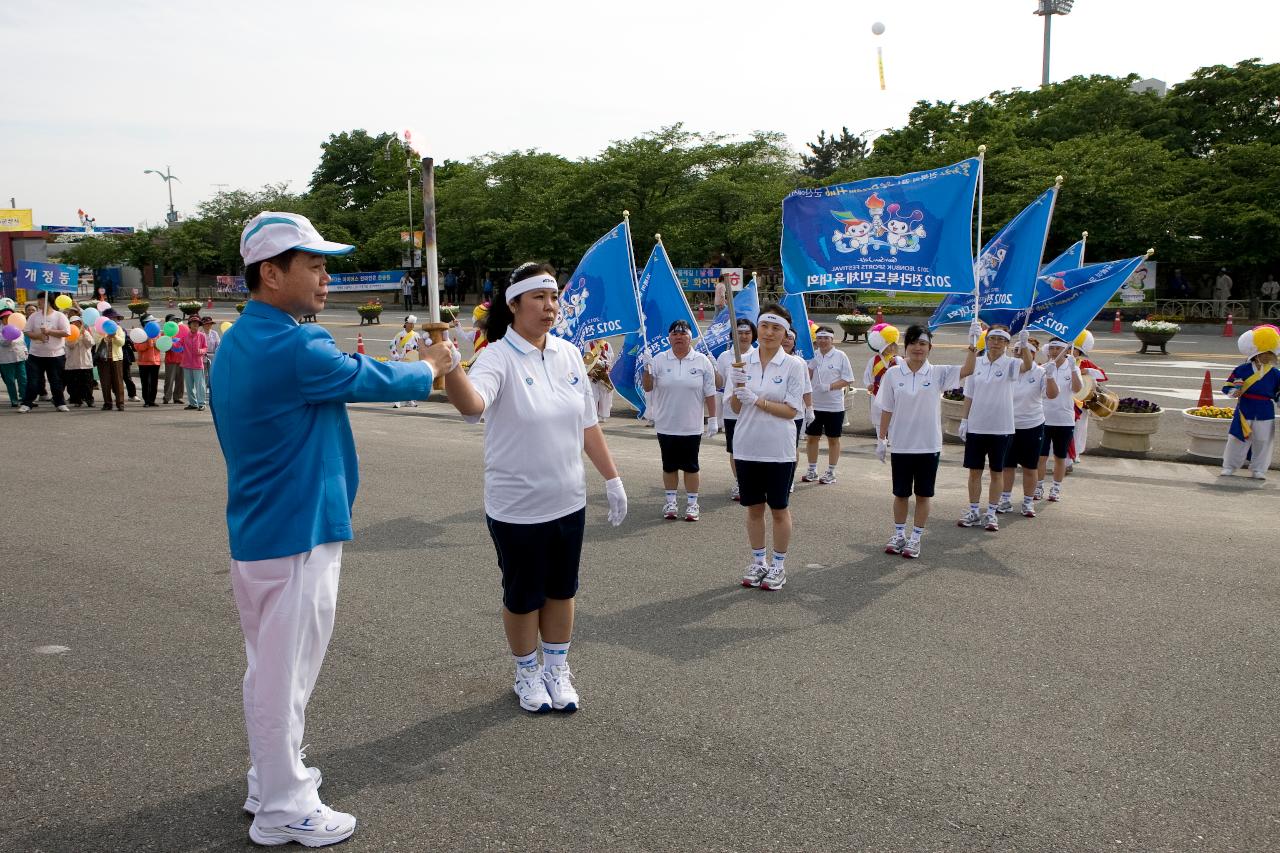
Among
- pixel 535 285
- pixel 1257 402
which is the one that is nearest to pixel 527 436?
pixel 535 285

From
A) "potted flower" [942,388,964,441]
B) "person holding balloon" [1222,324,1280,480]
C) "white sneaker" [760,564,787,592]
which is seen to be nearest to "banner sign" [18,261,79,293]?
"potted flower" [942,388,964,441]

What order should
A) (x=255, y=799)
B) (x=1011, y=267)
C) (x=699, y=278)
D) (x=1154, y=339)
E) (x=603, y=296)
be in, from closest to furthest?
(x=255, y=799) < (x=1011, y=267) < (x=603, y=296) < (x=1154, y=339) < (x=699, y=278)

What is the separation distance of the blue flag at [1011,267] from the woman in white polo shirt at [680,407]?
7.21 ft

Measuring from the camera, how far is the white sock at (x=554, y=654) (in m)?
4.56

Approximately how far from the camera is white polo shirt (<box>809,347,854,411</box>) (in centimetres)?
1080

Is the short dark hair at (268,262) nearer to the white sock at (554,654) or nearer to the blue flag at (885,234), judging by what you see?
the white sock at (554,654)

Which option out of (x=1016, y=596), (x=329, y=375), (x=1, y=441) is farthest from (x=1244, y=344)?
(x=1, y=441)

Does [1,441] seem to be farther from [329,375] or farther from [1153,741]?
[1153,741]

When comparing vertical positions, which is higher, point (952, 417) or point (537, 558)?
point (537, 558)

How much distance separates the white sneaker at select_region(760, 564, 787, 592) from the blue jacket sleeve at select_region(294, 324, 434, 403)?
3.74 metres

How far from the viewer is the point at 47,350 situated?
53.0ft

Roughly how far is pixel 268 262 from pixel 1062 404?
8.51m

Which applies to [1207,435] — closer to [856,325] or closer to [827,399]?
[827,399]

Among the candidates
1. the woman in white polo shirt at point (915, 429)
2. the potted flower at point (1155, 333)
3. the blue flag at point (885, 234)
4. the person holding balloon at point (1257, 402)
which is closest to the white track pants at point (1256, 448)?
the person holding balloon at point (1257, 402)
